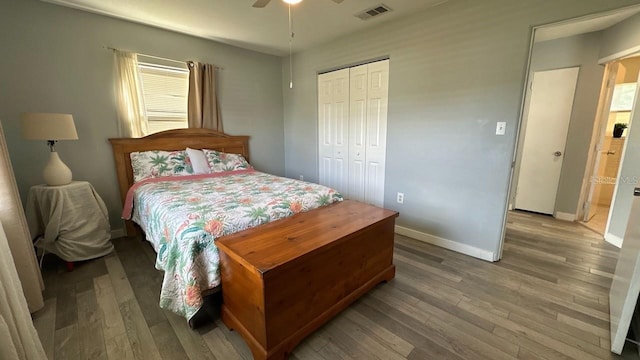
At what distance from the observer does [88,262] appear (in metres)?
2.31

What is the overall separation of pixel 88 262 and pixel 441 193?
3.50 meters

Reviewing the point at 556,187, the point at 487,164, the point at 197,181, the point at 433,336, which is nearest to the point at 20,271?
the point at 197,181

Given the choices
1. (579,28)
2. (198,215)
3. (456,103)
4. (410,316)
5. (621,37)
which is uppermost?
(579,28)

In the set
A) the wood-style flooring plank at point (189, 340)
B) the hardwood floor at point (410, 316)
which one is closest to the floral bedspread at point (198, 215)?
the wood-style flooring plank at point (189, 340)

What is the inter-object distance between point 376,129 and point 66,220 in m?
3.20

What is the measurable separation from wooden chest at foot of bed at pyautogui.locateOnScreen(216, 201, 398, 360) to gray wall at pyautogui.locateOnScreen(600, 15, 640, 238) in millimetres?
2721

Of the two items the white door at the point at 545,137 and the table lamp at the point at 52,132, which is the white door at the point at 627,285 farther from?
the table lamp at the point at 52,132

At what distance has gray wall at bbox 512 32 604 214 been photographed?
10.1ft

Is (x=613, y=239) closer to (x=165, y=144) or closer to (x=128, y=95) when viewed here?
(x=165, y=144)

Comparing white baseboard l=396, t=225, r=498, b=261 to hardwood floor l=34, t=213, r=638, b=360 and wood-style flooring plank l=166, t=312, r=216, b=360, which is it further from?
wood-style flooring plank l=166, t=312, r=216, b=360

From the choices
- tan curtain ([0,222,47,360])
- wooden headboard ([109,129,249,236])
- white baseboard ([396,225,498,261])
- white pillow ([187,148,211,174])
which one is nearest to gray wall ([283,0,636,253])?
white baseboard ([396,225,498,261])

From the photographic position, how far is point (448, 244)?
2623mm

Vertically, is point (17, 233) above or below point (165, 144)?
below

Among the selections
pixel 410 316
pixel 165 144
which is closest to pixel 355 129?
pixel 410 316
